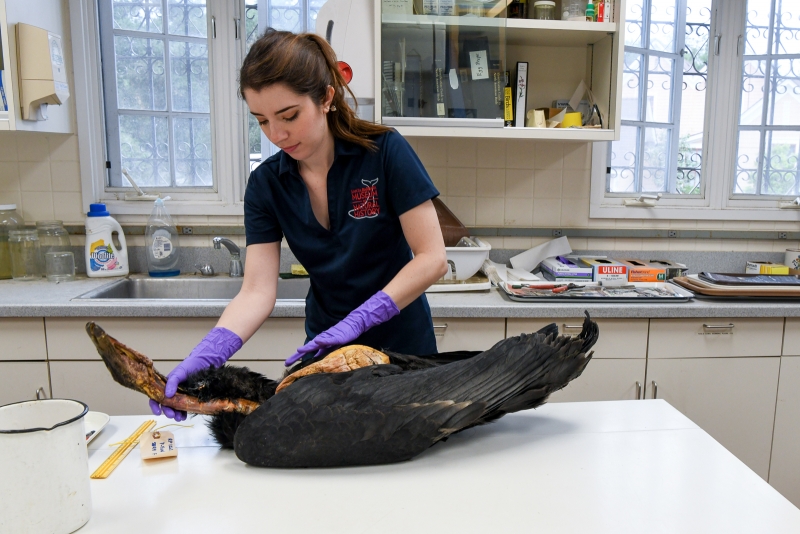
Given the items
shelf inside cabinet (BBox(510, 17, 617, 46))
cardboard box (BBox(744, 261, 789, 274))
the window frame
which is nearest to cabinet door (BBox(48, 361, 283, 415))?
the window frame

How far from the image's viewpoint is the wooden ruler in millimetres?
972

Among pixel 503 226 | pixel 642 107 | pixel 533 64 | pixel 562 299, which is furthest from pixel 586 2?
pixel 562 299

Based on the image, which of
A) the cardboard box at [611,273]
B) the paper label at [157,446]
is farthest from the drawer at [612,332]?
the paper label at [157,446]

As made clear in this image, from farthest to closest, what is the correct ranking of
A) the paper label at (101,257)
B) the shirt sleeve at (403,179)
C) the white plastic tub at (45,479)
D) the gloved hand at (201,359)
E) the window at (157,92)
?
the window at (157,92)
the paper label at (101,257)
the shirt sleeve at (403,179)
the gloved hand at (201,359)
the white plastic tub at (45,479)

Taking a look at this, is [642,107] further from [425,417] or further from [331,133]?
[425,417]

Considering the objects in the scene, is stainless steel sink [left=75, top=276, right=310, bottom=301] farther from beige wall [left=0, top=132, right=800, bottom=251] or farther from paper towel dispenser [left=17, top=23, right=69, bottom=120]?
paper towel dispenser [left=17, top=23, right=69, bottom=120]

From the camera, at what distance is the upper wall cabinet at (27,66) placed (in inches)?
80.4

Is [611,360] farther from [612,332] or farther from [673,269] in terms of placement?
[673,269]

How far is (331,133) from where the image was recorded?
4.66 feet

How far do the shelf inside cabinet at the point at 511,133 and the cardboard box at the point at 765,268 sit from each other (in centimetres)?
91

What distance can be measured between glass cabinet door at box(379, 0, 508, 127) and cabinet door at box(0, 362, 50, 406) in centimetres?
149

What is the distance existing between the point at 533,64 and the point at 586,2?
13.1 inches

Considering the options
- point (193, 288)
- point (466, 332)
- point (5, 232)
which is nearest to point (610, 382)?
point (466, 332)

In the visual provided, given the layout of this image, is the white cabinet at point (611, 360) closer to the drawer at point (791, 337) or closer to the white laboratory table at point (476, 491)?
the drawer at point (791, 337)
